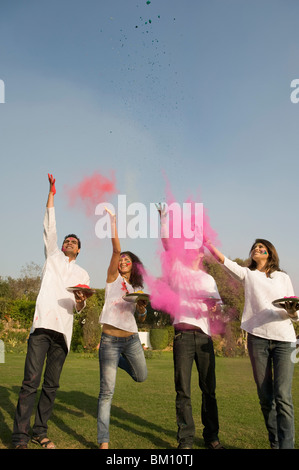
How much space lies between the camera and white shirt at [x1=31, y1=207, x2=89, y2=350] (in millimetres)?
5094

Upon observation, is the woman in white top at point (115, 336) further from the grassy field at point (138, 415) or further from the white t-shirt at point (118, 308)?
the grassy field at point (138, 415)

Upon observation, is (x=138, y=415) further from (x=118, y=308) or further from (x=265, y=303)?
(x=265, y=303)

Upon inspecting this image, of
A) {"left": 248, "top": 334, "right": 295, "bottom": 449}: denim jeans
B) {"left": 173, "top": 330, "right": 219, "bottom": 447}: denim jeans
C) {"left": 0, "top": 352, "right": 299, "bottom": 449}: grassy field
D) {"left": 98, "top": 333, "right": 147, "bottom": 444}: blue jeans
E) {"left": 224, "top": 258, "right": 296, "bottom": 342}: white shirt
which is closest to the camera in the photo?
{"left": 248, "top": 334, "right": 295, "bottom": 449}: denim jeans

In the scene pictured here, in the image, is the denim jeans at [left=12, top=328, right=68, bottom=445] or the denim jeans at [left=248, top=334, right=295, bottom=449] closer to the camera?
the denim jeans at [left=248, top=334, right=295, bottom=449]

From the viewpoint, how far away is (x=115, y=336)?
5082 millimetres

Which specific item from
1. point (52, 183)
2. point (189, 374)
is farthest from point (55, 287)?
point (189, 374)

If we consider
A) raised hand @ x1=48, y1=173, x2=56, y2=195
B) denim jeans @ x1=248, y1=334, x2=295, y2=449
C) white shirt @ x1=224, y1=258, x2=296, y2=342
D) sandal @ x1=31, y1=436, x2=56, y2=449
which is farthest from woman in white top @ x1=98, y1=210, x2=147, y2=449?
denim jeans @ x1=248, y1=334, x2=295, y2=449

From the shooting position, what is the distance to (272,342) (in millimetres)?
4590

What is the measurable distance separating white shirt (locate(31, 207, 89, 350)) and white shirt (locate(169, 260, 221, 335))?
1.34 meters

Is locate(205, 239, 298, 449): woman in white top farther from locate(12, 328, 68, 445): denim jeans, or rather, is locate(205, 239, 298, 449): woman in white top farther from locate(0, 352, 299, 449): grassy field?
locate(12, 328, 68, 445): denim jeans

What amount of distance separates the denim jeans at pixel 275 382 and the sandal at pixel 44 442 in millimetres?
2588

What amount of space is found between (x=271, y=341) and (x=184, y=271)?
133 centimetres
